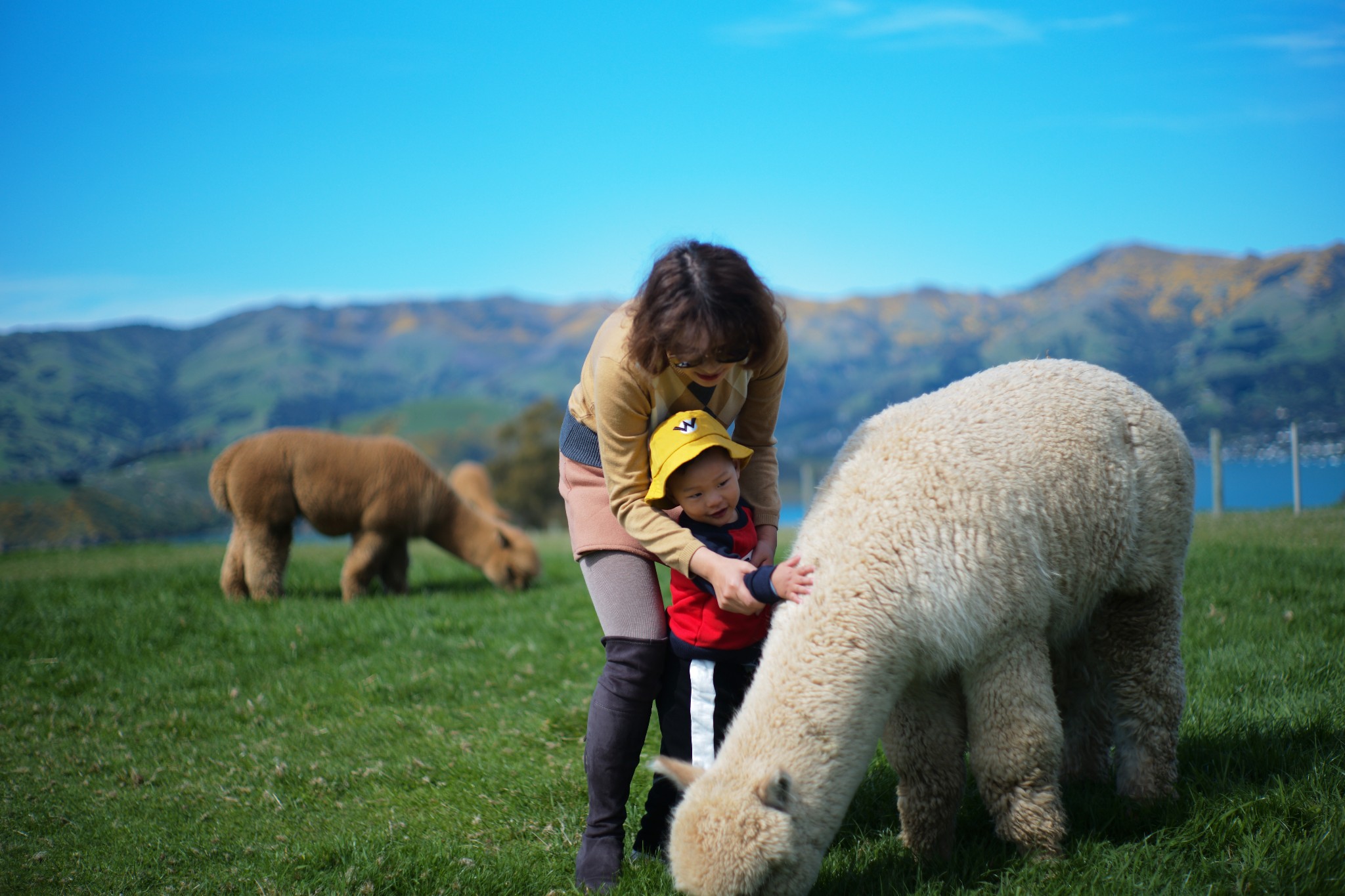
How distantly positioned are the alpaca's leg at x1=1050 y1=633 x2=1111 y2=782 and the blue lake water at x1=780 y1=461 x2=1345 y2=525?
568cm

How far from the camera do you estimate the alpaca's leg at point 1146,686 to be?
3.36m

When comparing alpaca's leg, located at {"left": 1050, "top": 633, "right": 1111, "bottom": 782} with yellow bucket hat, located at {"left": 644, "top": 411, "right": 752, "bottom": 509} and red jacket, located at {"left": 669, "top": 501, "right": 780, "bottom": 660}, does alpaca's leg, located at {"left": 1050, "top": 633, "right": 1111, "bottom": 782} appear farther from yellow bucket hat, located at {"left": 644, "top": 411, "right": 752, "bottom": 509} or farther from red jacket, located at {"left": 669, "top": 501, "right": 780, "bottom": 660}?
yellow bucket hat, located at {"left": 644, "top": 411, "right": 752, "bottom": 509}

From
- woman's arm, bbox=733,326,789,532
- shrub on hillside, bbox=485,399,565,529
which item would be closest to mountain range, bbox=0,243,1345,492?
woman's arm, bbox=733,326,789,532

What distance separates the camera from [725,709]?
3248 millimetres

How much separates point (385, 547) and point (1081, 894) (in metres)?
8.33

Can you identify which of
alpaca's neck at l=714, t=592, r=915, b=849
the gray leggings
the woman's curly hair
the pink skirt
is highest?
the woman's curly hair

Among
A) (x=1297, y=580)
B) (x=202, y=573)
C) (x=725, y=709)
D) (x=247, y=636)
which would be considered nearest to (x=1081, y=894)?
(x=725, y=709)

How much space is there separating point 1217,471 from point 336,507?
10.8 m

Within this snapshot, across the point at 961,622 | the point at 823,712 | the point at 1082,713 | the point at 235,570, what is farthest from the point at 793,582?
the point at 235,570

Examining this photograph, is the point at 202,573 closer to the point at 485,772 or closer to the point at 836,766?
the point at 485,772

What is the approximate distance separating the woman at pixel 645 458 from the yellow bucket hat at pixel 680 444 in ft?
0.22

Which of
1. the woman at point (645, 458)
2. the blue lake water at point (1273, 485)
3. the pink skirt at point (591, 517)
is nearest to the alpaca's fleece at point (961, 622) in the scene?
the woman at point (645, 458)

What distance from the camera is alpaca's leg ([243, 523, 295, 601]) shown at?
9383 millimetres

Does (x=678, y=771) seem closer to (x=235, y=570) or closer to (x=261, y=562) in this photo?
(x=261, y=562)
